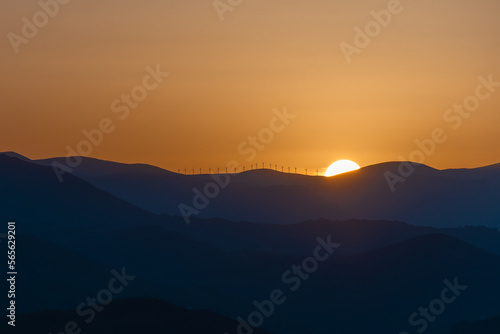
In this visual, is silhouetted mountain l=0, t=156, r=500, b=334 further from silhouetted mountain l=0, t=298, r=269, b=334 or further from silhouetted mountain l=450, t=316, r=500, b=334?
silhouetted mountain l=0, t=298, r=269, b=334

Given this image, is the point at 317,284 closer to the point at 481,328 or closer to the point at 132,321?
the point at 481,328

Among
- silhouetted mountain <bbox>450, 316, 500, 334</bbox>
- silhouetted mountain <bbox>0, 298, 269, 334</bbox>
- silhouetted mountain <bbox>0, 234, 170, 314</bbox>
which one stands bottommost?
silhouetted mountain <bbox>0, 298, 269, 334</bbox>

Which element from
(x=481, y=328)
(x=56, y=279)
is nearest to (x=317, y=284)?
(x=56, y=279)

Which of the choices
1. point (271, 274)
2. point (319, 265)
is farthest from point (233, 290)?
point (319, 265)

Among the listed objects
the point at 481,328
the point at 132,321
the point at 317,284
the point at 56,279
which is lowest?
the point at 132,321

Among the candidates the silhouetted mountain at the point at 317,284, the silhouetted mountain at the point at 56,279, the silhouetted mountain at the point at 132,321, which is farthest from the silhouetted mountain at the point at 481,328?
the silhouetted mountain at the point at 56,279

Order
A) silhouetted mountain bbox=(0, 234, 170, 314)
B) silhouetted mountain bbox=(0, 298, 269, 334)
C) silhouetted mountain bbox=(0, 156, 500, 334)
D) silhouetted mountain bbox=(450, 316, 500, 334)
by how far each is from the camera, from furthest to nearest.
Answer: silhouetted mountain bbox=(0, 156, 500, 334)
silhouetted mountain bbox=(0, 234, 170, 314)
silhouetted mountain bbox=(450, 316, 500, 334)
silhouetted mountain bbox=(0, 298, 269, 334)

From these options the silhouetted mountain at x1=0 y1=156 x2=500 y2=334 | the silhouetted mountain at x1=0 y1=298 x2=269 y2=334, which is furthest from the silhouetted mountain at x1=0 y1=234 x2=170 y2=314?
the silhouetted mountain at x1=0 y1=298 x2=269 y2=334

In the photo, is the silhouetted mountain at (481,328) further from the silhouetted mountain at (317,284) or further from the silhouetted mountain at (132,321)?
the silhouetted mountain at (132,321)
